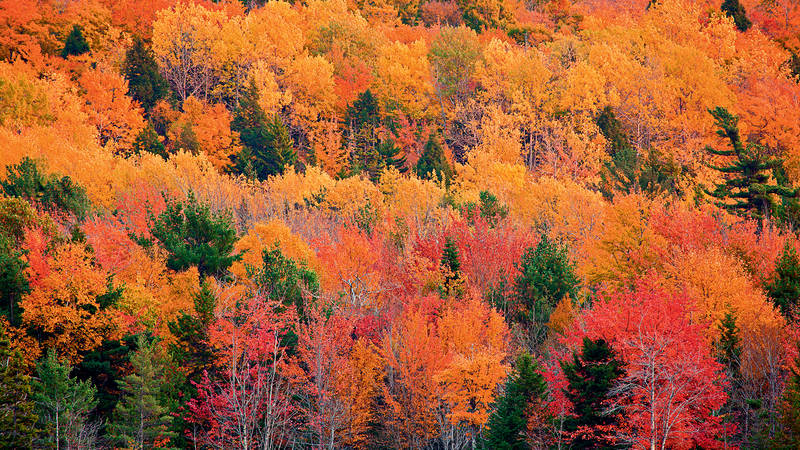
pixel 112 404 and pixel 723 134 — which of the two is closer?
pixel 112 404

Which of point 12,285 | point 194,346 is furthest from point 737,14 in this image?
point 12,285

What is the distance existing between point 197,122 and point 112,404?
4213 cm

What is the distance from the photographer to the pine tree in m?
39.1

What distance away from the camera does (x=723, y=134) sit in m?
55.2

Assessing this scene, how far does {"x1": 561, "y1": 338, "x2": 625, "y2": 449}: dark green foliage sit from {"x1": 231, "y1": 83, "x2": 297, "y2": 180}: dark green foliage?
4235 centimetres

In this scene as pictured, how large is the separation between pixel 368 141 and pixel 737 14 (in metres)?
37.8

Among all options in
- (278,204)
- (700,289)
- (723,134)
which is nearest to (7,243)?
(278,204)

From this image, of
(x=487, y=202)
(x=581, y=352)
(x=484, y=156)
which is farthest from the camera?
(x=484, y=156)

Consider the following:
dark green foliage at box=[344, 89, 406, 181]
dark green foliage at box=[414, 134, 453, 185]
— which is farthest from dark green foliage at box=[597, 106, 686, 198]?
dark green foliage at box=[344, 89, 406, 181]

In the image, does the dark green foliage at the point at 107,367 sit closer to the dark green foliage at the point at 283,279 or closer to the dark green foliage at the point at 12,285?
the dark green foliage at the point at 12,285

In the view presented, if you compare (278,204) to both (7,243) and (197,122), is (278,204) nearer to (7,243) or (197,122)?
(197,122)

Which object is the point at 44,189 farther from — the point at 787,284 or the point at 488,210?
the point at 787,284

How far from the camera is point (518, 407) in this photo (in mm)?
38188

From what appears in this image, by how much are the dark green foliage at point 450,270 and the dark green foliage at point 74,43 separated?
1848 inches
